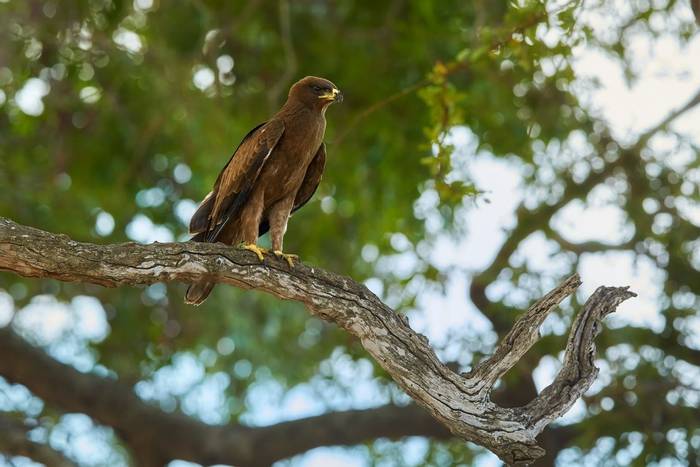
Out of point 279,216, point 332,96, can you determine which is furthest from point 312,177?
point 332,96

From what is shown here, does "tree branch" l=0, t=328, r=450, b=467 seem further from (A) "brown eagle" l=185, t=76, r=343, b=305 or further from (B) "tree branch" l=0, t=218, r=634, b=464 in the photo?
(B) "tree branch" l=0, t=218, r=634, b=464

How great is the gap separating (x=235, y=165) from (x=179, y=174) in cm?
554

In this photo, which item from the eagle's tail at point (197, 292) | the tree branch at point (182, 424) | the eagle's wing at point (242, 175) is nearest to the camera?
the eagle's tail at point (197, 292)

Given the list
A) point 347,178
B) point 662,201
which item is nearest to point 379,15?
point 347,178

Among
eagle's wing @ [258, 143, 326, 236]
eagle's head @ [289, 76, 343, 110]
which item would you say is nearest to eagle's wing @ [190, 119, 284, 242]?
eagle's head @ [289, 76, 343, 110]

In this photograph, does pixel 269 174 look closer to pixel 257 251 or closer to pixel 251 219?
pixel 251 219

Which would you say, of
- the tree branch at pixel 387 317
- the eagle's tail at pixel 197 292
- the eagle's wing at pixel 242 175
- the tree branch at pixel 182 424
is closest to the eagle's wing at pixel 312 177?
the eagle's wing at pixel 242 175

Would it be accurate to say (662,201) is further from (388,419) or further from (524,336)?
(524,336)

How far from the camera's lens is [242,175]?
5852 millimetres

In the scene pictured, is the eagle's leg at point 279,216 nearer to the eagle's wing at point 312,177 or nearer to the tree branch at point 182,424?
the eagle's wing at point 312,177

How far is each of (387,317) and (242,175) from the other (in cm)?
152

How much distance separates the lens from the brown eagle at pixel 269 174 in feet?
19.2

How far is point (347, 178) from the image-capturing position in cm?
1055

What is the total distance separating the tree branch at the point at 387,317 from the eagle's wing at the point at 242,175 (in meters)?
1.00
